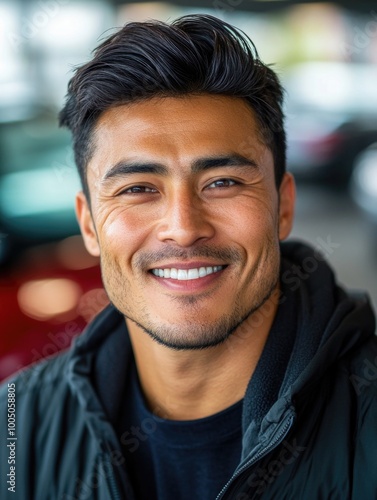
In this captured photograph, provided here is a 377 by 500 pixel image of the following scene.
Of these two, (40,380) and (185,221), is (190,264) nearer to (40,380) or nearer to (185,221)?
(185,221)

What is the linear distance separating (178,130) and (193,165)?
81 millimetres

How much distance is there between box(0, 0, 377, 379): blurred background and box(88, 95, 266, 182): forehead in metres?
0.35

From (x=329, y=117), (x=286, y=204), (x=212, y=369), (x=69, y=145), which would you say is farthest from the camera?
(x=329, y=117)

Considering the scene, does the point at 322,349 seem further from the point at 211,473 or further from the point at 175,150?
the point at 175,150

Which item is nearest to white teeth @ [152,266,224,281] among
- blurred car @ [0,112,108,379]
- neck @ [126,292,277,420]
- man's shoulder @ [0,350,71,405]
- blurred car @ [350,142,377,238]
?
neck @ [126,292,277,420]

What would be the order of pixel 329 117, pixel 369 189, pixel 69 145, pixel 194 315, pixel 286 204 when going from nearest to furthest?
pixel 194 315
pixel 286 204
pixel 69 145
pixel 369 189
pixel 329 117

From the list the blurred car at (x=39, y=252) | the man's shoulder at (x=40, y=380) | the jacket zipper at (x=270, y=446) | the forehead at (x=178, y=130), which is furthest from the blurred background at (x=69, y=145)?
the jacket zipper at (x=270, y=446)

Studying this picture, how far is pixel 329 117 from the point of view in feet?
27.1

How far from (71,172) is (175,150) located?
2314 mm

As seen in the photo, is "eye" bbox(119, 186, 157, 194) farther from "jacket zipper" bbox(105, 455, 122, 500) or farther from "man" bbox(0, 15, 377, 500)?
"jacket zipper" bbox(105, 455, 122, 500)

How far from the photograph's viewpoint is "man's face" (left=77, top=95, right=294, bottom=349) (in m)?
1.52

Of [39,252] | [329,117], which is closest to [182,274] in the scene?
[39,252]

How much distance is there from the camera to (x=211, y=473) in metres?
1.60

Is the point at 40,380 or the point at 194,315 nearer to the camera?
the point at 194,315
